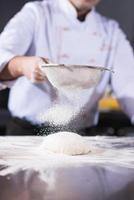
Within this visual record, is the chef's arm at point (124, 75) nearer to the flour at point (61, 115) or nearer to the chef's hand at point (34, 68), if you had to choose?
the flour at point (61, 115)

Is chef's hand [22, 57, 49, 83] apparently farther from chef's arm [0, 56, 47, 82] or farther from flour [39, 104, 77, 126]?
flour [39, 104, 77, 126]

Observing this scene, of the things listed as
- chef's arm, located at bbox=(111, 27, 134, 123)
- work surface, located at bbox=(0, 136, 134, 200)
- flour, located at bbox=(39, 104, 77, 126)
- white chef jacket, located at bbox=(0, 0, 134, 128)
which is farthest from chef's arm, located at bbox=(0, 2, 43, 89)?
work surface, located at bbox=(0, 136, 134, 200)

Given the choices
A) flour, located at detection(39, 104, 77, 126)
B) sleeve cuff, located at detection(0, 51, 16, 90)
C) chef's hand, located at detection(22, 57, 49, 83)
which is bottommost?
flour, located at detection(39, 104, 77, 126)

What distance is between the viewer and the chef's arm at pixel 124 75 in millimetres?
1763

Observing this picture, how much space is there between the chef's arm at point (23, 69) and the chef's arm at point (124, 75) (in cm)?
43

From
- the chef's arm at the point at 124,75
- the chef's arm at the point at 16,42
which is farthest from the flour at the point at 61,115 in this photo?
the chef's arm at the point at 124,75

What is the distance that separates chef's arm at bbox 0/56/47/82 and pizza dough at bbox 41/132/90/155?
0.33m

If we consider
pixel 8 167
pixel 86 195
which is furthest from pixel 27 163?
pixel 86 195

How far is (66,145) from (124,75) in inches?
31.1

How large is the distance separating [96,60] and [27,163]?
917 millimetres

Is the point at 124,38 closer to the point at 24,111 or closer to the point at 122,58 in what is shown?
the point at 122,58

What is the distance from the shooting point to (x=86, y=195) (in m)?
0.82

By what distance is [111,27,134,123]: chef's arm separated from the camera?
1763mm

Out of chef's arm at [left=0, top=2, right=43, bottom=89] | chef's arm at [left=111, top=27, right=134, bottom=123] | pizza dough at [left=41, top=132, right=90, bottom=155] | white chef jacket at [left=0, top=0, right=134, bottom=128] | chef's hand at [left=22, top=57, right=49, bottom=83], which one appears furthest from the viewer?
chef's arm at [left=111, top=27, right=134, bottom=123]
